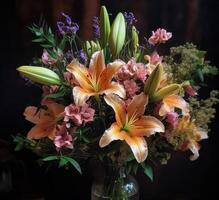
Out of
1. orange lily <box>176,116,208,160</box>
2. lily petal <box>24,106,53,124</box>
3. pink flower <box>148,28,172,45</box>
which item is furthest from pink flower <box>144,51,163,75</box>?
lily petal <box>24,106,53,124</box>

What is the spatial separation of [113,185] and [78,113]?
0.24 metres

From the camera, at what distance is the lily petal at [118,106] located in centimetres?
93

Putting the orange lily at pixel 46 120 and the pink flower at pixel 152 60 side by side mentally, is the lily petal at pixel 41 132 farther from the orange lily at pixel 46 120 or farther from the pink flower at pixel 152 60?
the pink flower at pixel 152 60

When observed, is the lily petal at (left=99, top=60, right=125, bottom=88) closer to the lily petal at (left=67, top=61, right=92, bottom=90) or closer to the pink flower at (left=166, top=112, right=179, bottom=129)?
the lily petal at (left=67, top=61, right=92, bottom=90)

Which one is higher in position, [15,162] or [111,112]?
[111,112]

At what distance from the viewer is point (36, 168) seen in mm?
1410

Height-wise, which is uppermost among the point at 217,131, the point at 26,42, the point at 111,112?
the point at 26,42

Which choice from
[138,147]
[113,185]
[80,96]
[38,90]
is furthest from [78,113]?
[38,90]

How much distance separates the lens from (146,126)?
0.95 meters

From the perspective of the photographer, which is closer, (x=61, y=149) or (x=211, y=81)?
(x=61, y=149)

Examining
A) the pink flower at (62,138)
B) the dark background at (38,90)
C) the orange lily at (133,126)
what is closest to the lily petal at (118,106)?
the orange lily at (133,126)

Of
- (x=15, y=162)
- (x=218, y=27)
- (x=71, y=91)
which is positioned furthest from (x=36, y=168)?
(x=218, y=27)

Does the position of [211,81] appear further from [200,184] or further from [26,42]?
[26,42]

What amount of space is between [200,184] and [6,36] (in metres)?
0.74
